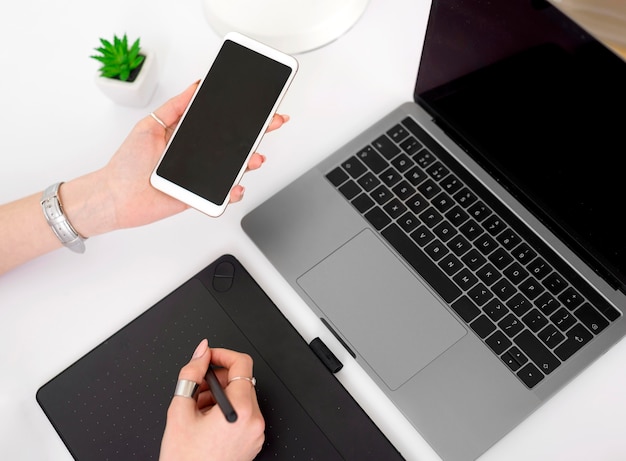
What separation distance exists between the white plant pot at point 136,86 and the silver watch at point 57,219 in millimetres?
161

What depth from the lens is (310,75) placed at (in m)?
0.94

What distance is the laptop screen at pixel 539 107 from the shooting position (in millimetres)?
597

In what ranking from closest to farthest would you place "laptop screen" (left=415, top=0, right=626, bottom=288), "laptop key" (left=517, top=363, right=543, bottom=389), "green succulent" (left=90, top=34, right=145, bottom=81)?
"laptop screen" (left=415, top=0, right=626, bottom=288) < "laptop key" (left=517, top=363, right=543, bottom=389) < "green succulent" (left=90, top=34, right=145, bottom=81)

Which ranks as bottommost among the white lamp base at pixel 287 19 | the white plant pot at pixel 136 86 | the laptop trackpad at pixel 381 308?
the laptop trackpad at pixel 381 308

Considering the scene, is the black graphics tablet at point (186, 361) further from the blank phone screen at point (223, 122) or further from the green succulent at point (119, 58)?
the green succulent at point (119, 58)

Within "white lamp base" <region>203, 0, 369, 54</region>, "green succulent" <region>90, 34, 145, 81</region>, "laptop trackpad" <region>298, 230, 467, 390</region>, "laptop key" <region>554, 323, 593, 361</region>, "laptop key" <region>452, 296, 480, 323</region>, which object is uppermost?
"green succulent" <region>90, 34, 145, 81</region>

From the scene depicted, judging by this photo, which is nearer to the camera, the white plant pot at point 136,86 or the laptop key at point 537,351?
the laptop key at point 537,351

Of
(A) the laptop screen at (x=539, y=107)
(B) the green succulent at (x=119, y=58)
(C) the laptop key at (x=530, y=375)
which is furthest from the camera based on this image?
(B) the green succulent at (x=119, y=58)

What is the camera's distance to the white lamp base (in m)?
0.88

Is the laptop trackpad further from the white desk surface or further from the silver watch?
the silver watch

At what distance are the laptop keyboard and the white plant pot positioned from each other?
0.97 feet

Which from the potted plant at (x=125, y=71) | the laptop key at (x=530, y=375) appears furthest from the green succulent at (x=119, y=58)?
the laptop key at (x=530, y=375)

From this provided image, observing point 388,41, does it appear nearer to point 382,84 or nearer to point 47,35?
point 382,84

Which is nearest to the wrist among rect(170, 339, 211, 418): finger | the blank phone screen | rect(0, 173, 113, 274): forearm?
rect(0, 173, 113, 274): forearm
